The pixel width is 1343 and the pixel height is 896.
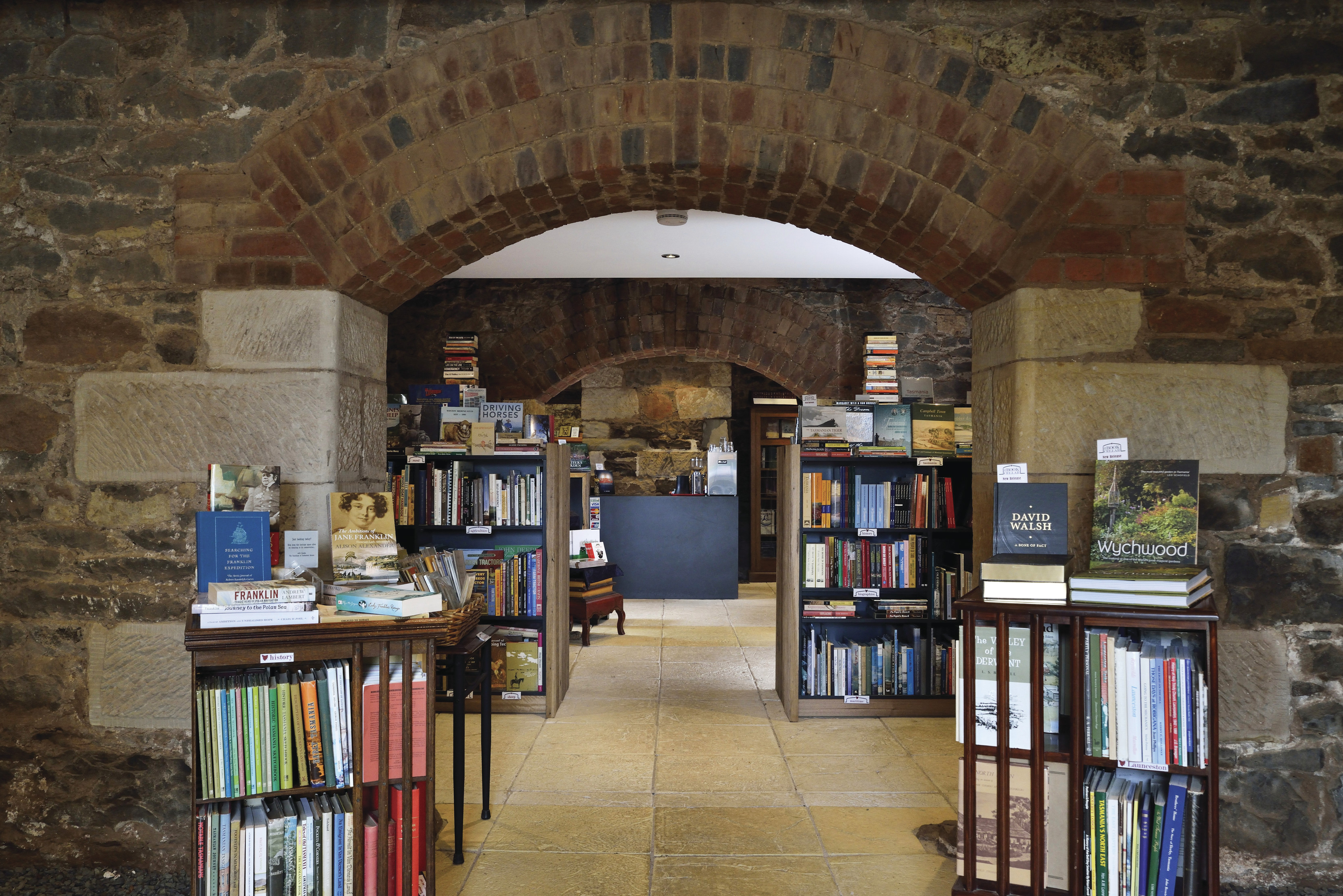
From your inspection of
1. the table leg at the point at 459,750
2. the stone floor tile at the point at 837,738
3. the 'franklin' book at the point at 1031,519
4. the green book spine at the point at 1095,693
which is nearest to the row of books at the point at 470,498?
the stone floor tile at the point at 837,738

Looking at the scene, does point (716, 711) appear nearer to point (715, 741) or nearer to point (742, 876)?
point (715, 741)

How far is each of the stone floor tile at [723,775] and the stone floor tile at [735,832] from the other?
0.25 metres

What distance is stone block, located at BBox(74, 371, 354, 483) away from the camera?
3.04 meters

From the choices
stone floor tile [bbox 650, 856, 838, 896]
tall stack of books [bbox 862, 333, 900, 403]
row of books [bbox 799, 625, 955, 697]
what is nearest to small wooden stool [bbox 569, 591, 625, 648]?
row of books [bbox 799, 625, 955, 697]

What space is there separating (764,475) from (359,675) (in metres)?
9.35

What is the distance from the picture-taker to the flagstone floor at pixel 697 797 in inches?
122

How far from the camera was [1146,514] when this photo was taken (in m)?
2.81

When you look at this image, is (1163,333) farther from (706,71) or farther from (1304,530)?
(706,71)

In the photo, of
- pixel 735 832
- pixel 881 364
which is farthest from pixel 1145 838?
pixel 881 364

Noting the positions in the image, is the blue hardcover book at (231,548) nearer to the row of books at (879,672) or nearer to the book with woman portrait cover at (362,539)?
the book with woman portrait cover at (362,539)

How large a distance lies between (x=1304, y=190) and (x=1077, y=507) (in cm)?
130

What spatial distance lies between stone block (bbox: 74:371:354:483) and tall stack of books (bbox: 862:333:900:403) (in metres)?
5.42

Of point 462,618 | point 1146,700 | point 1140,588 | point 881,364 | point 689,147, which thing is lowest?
point 1146,700

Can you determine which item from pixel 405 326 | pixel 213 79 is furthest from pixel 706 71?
pixel 405 326
